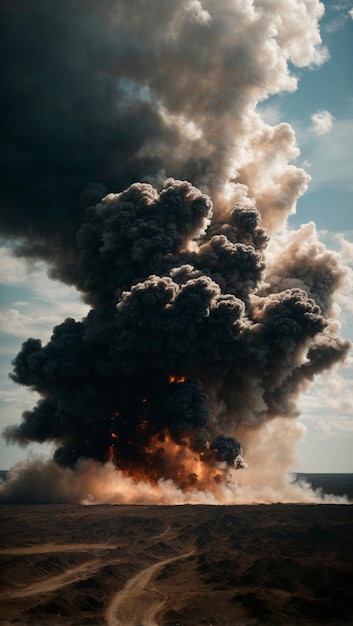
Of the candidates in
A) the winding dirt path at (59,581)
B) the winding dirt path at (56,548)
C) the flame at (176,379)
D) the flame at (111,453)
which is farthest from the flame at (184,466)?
the winding dirt path at (59,581)

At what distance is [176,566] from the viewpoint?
129 ft

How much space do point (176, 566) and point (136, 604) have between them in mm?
8206

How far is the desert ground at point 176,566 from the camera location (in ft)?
96.7

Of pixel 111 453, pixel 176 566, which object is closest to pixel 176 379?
pixel 111 453

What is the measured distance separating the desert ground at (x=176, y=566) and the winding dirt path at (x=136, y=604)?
0.19 feet

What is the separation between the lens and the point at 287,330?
69312 millimetres

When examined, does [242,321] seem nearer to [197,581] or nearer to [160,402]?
[160,402]

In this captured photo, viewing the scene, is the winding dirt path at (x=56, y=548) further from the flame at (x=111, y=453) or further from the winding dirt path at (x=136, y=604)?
the flame at (x=111, y=453)

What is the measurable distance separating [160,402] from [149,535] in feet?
74.7

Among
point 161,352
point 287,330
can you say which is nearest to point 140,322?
point 161,352

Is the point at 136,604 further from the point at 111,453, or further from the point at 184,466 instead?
the point at 111,453

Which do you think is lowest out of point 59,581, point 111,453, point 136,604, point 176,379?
point 136,604

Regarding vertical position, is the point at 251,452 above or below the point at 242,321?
below

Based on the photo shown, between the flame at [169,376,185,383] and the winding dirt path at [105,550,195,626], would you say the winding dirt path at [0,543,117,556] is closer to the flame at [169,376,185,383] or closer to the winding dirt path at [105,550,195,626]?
the winding dirt path at [105,550,195,626]
